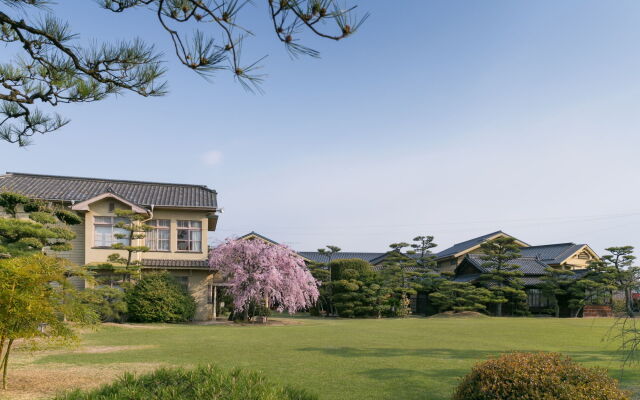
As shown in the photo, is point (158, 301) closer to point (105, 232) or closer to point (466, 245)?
point (105, 232)

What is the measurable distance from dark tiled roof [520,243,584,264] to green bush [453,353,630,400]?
34366 millimetres

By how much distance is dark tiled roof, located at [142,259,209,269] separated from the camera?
24.6 m

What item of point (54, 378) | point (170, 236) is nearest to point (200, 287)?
point (170, 236)

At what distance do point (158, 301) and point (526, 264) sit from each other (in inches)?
1038

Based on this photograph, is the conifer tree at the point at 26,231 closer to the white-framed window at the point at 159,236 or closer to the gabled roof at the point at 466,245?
the white-framed window at the point at 159,236

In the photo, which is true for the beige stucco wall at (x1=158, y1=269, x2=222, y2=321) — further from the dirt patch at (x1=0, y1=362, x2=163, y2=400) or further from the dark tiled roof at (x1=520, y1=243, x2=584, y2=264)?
the dark tiled roof at (x1=520, y1=243, x2=584, y2=264)

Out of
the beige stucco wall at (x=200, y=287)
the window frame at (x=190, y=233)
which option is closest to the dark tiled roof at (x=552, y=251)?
the beige stucco wall at (x=200, y=287)

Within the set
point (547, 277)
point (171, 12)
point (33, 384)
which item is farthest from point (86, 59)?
point (547, 277)

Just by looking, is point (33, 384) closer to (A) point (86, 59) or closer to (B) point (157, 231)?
(A) point (86, 59)

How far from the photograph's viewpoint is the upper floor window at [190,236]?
84.3ft

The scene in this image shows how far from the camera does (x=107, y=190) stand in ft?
80.4

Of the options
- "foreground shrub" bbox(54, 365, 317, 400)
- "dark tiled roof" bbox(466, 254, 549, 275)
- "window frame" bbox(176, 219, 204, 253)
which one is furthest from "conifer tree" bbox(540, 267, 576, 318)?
"foreground shrub" bbox(54, 365, 317, 400)

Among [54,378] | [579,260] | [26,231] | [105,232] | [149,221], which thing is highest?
[149,221]

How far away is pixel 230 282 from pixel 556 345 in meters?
14.6
